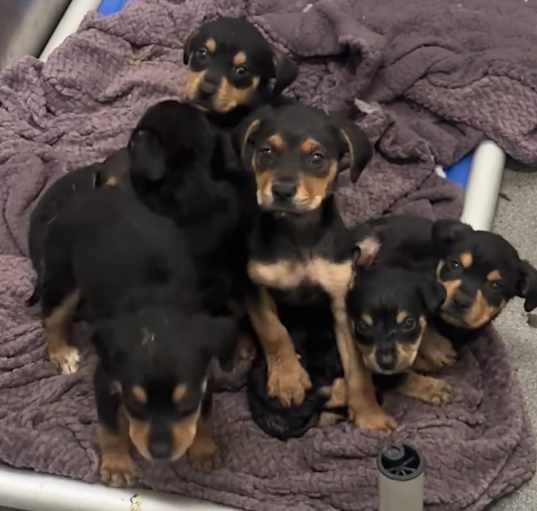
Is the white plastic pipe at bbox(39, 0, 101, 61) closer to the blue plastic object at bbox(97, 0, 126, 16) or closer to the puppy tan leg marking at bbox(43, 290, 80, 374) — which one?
the blue plastic object at bbox(97, 0, 126, 16)

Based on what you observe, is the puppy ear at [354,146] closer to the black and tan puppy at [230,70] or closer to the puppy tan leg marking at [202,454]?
the black and tan puppy at [230,70]

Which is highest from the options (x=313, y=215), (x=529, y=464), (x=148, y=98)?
(x=313, y=215)

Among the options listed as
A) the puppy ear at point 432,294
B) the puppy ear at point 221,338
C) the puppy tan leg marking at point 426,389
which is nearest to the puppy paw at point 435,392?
the puppy tan leg marking at point 426,389

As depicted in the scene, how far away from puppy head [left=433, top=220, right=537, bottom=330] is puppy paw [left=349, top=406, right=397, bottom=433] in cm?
26

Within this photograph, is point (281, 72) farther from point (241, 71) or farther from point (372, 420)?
point (372, 420)

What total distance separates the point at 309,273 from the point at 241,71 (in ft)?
2.04

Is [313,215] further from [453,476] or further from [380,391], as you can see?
[453,476]

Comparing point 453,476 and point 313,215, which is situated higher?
point 313,215

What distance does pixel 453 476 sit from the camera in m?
2.23

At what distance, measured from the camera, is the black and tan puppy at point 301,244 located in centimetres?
217

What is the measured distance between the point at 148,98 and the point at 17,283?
0.78m

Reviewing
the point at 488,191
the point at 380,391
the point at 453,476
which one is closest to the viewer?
the point at 453,476

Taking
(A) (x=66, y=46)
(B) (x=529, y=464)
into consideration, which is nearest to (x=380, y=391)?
(B) (x=529, y=464)

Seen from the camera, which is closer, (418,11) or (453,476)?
(453,476)
